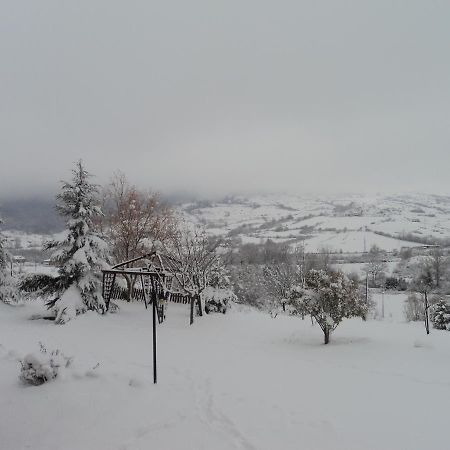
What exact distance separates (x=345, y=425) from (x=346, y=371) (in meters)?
3.45

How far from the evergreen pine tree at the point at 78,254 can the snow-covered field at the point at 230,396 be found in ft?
11.7

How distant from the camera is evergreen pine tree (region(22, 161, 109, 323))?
51.2 feet

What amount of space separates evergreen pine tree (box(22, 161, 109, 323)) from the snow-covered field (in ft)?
11.7

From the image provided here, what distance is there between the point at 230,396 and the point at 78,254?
11.1 metres

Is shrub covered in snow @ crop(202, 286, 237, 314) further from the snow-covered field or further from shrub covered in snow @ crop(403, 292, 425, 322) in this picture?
shrub covered in snow @ crop(403, 292, 425, 322)

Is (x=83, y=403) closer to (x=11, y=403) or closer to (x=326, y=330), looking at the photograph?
(x=11, y=403)

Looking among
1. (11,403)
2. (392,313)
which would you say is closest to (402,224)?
(392,313)

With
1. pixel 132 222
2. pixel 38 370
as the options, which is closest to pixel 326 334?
pixel 38 370

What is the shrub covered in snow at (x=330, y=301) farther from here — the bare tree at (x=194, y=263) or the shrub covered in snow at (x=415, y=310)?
the shrub covered in snow at (x=415, y=310)

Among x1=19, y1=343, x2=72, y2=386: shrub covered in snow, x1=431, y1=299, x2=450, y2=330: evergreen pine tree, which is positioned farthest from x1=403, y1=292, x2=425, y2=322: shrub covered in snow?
x1=19, y1=343, x2=72, y2=386: shrub covered in snow

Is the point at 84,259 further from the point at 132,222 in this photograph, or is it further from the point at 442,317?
the point at 442,317

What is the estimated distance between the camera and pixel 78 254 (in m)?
15.5

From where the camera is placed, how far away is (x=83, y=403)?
20.6 feet

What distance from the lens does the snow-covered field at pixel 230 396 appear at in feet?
17.0
